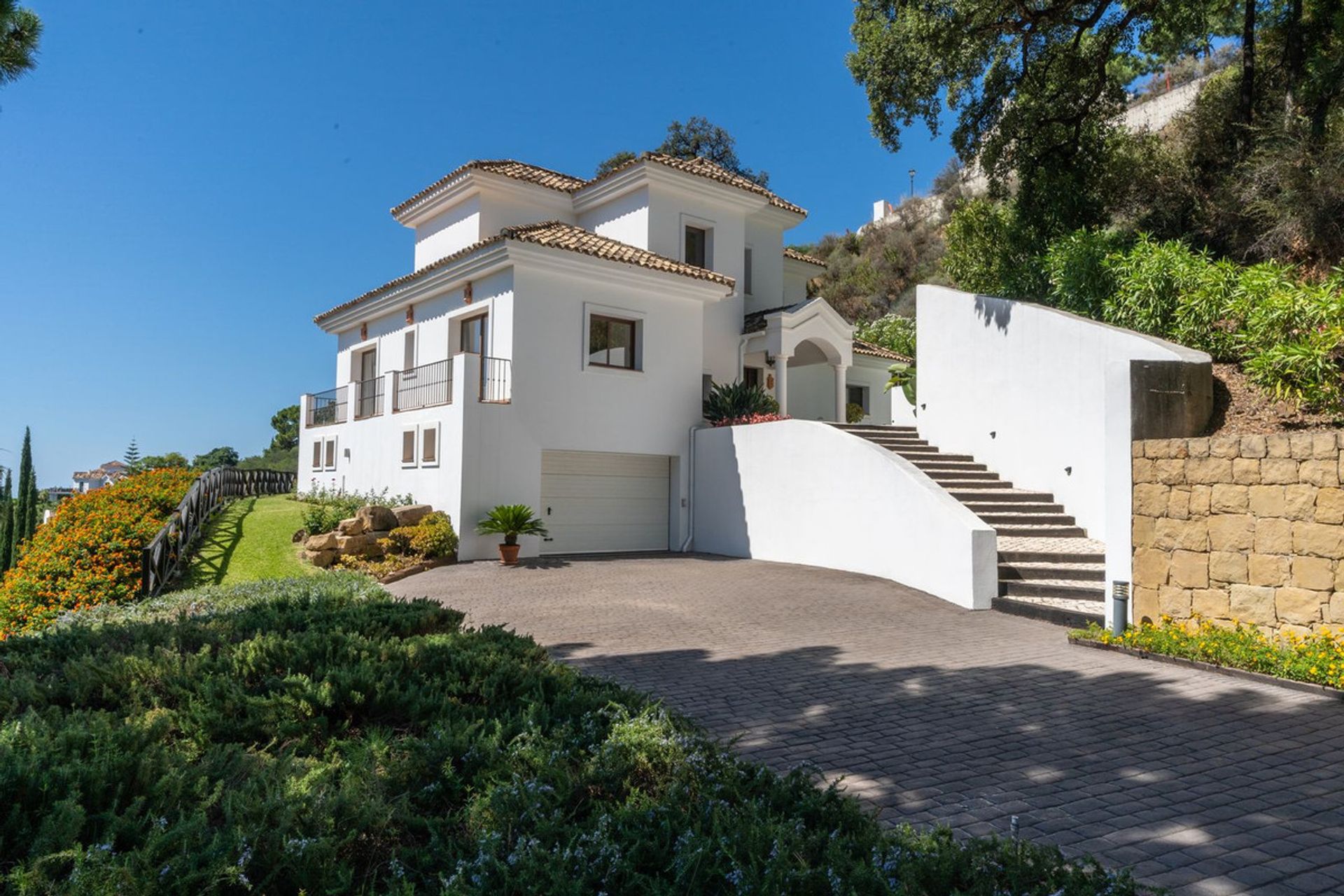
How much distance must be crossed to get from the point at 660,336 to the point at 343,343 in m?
11.4

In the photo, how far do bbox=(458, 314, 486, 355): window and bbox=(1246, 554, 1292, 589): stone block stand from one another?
571 inches

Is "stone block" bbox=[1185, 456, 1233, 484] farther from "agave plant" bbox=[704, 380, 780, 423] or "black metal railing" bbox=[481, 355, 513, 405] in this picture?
→ "black metal railing" bbox=[481, 355, 513, 405]

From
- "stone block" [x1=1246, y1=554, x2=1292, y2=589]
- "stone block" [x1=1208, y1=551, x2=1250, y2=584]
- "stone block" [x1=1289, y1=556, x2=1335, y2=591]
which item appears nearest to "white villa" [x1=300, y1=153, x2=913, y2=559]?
"stone block" [x1=1208, y1=551, x2=1250, y2=584]

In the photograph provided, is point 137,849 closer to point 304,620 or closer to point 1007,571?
point 304,620

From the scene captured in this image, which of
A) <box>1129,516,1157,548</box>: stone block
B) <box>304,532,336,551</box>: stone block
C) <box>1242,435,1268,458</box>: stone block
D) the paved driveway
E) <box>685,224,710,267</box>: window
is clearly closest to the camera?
the paved driveway

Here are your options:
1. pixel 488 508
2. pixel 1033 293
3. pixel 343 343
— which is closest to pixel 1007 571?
pixel 1033 293

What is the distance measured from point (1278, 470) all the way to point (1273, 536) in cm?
62

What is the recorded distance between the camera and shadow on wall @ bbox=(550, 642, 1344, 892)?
13.4 feet

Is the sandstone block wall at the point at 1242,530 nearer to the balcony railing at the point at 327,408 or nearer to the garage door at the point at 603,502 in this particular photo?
the garage door at the point at 603,502

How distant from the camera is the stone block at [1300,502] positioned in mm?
7254

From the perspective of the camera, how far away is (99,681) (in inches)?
186

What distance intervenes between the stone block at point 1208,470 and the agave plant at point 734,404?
11.0 m

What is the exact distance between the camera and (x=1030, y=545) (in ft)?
38.1

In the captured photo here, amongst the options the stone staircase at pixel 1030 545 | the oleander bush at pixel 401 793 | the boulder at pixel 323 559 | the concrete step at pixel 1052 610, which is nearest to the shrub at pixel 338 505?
the boulder at pixel 323 559
